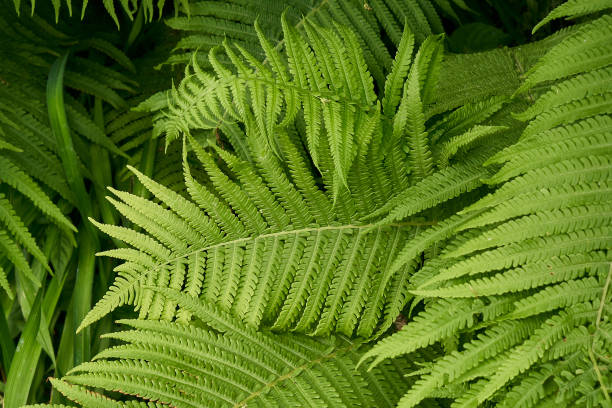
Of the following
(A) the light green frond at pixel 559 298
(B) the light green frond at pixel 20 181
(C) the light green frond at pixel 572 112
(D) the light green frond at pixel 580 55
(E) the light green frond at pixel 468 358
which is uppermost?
(B) the light green frond at pixel 20 181

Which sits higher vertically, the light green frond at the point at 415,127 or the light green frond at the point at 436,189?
the light green frond at the point at 415,127

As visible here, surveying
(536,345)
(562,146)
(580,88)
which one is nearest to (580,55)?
(580,88)

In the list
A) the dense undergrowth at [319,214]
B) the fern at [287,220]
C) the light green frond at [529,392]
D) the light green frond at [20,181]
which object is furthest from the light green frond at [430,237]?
the light green frond at [20,181]

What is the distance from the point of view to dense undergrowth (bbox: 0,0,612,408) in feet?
3.44

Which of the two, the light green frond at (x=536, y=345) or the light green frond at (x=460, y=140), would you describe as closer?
the light green frond at (x=536, y=345)

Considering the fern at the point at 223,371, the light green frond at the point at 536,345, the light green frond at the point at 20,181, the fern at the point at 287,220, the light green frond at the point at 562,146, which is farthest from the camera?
the light green frond at the point at 20,181

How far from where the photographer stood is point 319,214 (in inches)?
55.4

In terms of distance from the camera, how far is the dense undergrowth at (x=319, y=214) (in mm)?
1048

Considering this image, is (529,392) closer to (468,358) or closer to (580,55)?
(468,358)

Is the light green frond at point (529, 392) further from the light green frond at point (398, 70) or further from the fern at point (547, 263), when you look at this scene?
the light green frond at point (398, 70)

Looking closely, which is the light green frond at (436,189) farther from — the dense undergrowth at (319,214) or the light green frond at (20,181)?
the light green frond at (20,181)

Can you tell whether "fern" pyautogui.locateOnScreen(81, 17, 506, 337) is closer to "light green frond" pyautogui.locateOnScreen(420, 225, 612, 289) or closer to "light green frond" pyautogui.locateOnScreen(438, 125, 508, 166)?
"light green frond" pyautogui.locateOnScreen(438, 125, 508, 166)

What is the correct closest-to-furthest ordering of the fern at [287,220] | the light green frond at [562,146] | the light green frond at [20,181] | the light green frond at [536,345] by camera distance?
1. the light green frond at [536,345]
2. the light green frond at [562,146]
3. the fern at [287,220]
4. the light green frond at [20,181]

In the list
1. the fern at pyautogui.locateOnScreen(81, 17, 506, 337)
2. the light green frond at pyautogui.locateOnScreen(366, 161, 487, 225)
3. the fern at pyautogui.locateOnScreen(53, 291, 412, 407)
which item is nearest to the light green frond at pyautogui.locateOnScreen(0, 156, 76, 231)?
the fern at pyautogui.locateOnScreen(81, 17, 506, 337)
